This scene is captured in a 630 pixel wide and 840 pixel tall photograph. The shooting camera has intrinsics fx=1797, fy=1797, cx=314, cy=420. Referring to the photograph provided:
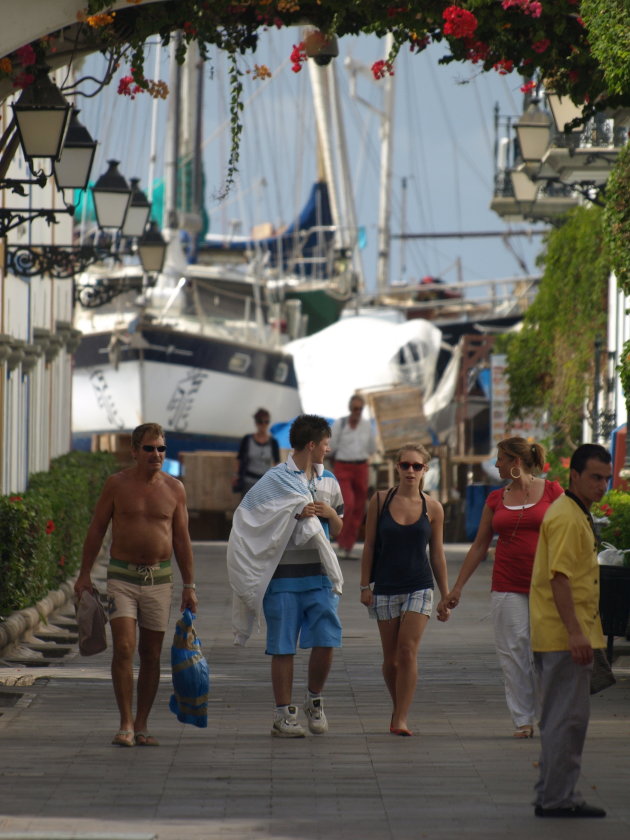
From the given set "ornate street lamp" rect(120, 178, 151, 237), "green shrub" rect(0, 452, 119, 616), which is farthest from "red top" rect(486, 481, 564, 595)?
"ornate street lamp" rect(120, 178, 151, 237)

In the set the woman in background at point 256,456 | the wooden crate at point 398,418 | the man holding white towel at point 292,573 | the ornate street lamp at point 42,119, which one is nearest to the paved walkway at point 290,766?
the man holding white towel at point 292,573

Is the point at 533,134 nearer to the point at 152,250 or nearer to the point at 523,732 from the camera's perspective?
the point at 152,250

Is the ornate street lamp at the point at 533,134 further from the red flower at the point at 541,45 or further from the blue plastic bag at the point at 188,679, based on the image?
the blue plastic bag at the point at 188,679

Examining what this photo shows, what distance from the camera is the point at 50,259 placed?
17906mm

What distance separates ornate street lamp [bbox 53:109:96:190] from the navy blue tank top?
5.90m

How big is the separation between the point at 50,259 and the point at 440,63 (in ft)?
26.4

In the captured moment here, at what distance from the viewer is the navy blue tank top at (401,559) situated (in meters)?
9.87

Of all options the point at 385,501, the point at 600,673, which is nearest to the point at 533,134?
the point at 385,501

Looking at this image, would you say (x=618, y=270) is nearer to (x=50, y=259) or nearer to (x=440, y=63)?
(x=440, y=63)

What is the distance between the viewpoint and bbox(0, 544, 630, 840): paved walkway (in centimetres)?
699

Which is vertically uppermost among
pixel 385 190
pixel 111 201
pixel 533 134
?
pixel 385 190

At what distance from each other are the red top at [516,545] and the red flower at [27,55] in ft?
12.4

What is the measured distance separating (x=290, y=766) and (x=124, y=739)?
1001 millimetres

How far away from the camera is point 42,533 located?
14008 millimetres
